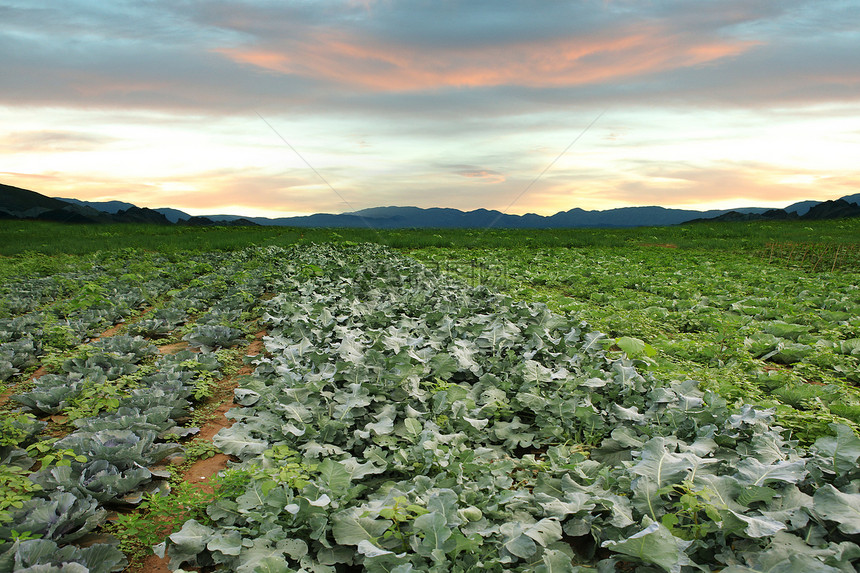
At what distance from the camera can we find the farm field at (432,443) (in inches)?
99.5

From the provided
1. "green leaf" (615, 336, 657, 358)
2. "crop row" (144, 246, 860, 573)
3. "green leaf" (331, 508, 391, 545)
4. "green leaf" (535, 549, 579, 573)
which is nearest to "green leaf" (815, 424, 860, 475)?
"crop row" (144, 246, 860, 573)

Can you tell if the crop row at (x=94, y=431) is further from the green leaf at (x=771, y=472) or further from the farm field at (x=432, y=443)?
the green leaf at (x=771, y=472)

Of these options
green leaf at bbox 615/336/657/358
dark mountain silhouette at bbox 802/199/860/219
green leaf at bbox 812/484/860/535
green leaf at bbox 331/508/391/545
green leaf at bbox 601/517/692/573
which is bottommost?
green leaf at bbox 331/508/391/545

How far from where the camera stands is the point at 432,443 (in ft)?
10.8

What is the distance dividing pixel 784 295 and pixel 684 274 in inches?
134

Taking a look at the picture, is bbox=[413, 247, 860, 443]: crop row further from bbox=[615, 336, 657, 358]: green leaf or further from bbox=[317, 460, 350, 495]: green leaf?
bbox=[317, 460, 350, 495]: green leaf

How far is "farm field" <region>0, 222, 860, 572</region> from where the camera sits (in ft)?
8.29

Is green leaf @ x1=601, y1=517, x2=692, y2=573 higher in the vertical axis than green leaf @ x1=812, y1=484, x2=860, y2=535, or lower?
lower

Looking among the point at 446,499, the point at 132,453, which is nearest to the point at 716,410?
the point at 446,499

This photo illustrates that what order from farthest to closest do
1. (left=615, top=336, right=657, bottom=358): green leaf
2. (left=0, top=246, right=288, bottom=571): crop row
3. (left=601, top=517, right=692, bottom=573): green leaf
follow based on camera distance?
1. (left=615, top=336, right=657, bottom=358): green leaf
2. (left=0, top=246, right=288, bottom=571): crop row
3. (left=601, top=517, right=692, bottom=573): green leaf

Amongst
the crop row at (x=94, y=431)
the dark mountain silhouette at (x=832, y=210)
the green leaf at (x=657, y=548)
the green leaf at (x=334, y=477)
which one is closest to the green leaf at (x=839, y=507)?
the green leaf at (x=657, y=548)

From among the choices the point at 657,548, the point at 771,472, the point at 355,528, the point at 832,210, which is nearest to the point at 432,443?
the point at 355,528

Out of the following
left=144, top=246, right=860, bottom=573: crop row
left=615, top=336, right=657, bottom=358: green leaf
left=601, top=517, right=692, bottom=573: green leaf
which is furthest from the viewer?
left=615, top=336, right=657, bottom=358: green leaf

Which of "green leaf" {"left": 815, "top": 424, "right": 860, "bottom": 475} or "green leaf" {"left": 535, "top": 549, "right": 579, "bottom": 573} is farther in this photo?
"green leaf" {"left": 815, "top": 424, "right": 860, "bottom": 475}
